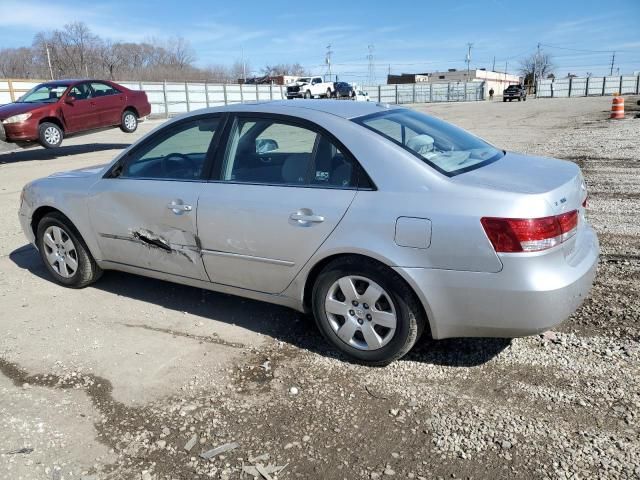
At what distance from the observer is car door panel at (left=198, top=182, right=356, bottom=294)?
3.23m

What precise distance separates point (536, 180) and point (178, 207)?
2363 mm

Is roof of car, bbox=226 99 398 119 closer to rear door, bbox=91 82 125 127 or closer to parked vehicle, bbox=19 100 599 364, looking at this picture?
parked vehicle, bbox=19 100 599 364

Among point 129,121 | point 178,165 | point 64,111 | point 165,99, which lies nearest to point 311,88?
point 165,99

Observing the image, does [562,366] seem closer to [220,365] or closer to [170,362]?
[220,365]

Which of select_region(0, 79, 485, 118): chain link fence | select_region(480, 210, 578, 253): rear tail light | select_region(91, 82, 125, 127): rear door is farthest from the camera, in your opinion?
select_region(0, 79, 485, 118): chain link fence

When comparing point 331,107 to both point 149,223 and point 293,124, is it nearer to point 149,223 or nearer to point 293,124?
point 293,124

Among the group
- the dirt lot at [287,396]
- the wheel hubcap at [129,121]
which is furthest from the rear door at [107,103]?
the dirt lot at [287,396]

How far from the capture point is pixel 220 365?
3.46m

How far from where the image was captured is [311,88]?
48.5 meters

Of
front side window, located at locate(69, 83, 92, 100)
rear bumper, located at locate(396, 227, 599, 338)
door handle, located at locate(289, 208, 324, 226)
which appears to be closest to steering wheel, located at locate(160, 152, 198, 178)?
door handle, located at locate(289, 208, 324, 226)

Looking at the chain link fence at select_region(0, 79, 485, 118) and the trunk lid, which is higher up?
the chain link fence at select_region(0, 79, 485, 118)

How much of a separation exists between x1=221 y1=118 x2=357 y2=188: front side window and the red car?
1124 centimetres

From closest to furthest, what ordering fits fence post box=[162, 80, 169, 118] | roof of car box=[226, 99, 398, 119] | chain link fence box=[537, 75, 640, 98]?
roof of car box=[226, 99, 398, 119] → fence post box=[162, 80, 169, 118] → chain link fence box=[537, 75, 640, 98]

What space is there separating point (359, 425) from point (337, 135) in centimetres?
170
